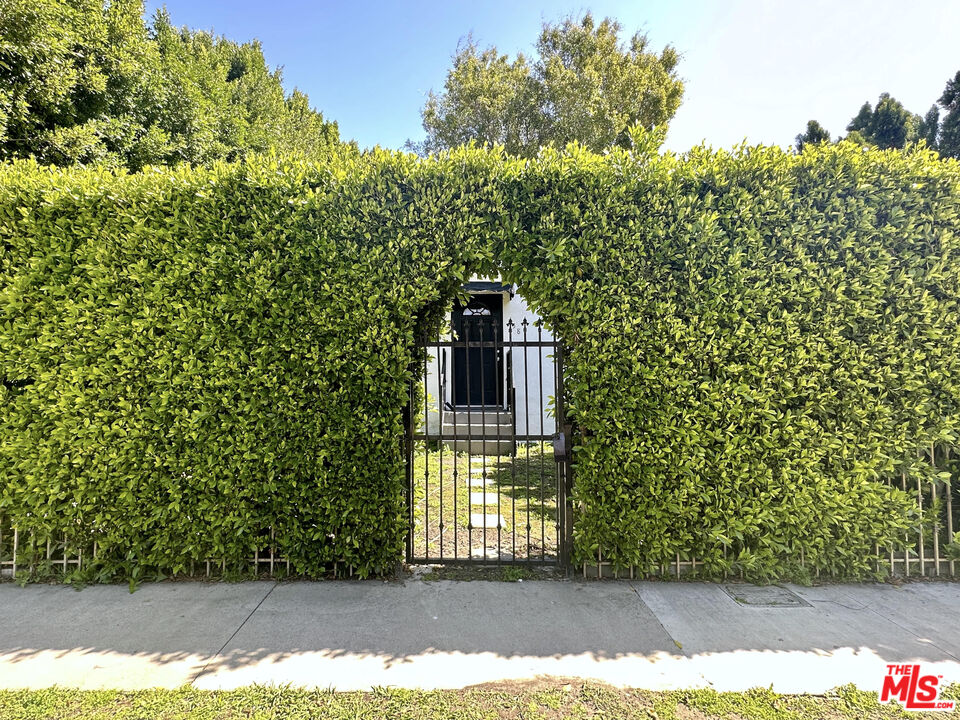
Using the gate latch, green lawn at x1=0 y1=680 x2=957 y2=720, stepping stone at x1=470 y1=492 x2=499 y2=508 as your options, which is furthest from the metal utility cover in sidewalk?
stepping stone at x1=470 y1=492 x2=499 y2=508

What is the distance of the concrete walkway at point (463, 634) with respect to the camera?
2.47 meters

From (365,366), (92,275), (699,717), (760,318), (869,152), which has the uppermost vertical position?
(869,152)

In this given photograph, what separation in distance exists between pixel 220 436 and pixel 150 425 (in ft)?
1.91

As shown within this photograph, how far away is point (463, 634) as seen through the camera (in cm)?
283

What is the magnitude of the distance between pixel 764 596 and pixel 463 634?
235cm

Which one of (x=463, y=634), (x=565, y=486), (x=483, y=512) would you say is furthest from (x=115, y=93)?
(x=463, y=634)

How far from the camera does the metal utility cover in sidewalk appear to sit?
10.5 feet

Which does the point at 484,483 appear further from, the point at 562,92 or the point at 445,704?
the point at 562,92

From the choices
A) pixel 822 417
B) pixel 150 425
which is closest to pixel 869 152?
pixel 822 417

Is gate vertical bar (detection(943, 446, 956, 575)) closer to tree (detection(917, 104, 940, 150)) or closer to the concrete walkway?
the concrete walkway

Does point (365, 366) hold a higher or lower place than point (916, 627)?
higher

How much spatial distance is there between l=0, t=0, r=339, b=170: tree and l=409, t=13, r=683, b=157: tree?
6.07 metres

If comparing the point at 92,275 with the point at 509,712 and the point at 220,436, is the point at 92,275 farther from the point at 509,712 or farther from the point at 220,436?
the point at 509,712

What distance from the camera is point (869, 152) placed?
3533mm
